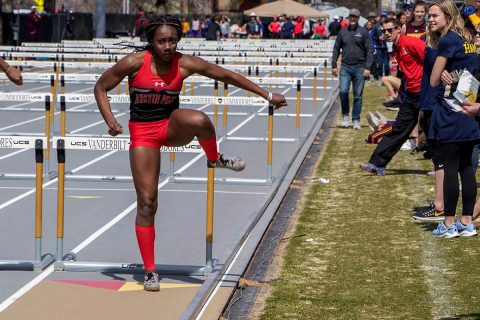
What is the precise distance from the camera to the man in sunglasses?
15.0 meters

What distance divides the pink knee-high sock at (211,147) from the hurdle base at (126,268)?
1.00 meters

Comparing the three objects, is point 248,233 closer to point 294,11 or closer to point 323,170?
point 323,170

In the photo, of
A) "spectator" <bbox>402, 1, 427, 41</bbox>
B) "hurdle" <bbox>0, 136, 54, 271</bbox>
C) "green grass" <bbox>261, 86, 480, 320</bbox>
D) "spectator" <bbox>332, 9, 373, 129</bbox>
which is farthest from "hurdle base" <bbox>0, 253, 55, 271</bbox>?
"spectator" <bbox>332, 9, 373, 129</bbox>

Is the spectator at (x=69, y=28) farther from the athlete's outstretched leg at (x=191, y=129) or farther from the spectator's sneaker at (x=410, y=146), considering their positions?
the athlete's outstretched leg at (x=191, y=129)

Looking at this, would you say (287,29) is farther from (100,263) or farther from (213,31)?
(100,263)

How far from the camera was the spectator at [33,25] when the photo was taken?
47.0 metres

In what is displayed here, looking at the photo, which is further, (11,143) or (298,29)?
(298,29)

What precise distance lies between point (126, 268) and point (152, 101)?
1527mm

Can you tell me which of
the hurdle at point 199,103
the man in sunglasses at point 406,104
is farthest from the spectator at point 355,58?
the hurdle at point 199,103

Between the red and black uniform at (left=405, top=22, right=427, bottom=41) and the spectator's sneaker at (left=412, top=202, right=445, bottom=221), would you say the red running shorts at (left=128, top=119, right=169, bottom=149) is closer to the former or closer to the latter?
the spectator's sneaker at (left=412, top=202, right=445, bottom=221)

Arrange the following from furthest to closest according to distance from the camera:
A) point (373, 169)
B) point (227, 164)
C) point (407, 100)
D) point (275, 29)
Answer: point (275, 29) → point (373, 169) → point (407, 100) → point (227, 164)

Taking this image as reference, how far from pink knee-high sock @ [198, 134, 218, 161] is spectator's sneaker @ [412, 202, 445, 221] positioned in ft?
12.5

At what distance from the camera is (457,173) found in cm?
1088

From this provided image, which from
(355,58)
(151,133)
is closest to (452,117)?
(151,133)
